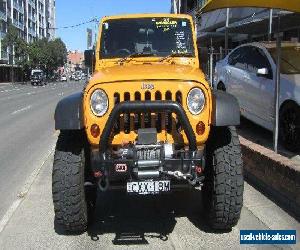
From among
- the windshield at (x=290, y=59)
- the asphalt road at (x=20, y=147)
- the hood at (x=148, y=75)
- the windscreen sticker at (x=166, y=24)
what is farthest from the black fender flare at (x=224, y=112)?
the windshield at (x=290, y=59)

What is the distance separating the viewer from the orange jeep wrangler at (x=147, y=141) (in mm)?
4539

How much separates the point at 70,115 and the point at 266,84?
4.69 metres

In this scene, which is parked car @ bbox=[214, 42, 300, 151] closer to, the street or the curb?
the curb

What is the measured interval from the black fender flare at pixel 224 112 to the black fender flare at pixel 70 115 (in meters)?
1.27

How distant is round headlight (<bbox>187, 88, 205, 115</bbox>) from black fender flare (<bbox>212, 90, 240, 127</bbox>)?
15 centimetres

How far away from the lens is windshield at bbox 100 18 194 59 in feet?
21.1

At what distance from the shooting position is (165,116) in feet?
15.6

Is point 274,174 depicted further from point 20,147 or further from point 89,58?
point 20,147

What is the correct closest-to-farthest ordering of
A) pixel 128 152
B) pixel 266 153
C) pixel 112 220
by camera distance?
pixel 128 152 → pixel 112 220 → pixel 266 153

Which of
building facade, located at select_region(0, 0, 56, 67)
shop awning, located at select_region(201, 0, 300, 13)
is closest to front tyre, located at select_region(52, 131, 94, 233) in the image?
shop awning, located at select_region(201, 0, 300, 13)

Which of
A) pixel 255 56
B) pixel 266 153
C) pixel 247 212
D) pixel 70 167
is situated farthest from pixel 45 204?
pixel 255 56

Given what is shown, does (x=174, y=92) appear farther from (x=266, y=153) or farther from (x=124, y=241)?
(x=266, y=153)

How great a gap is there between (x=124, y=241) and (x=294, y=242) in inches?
64.5

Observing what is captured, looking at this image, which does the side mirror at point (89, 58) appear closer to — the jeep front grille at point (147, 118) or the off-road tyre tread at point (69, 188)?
the off-road tyre tread at point (69, 188)
